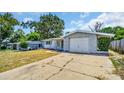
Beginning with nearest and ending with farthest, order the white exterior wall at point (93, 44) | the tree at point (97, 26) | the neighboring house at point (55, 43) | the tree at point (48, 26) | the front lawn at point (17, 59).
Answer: the front lawn at point (17, 59)
the white exterior wall at point (93, 44)
the neighboring house at point (55, 43)
the tree at point (97, 26)
the tree at point (48, 26)

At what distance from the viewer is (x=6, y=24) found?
4694 centimetres

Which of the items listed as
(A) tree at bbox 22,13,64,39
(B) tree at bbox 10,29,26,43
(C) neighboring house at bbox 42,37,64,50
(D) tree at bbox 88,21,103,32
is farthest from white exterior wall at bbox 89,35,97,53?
(B) tree at bbox 10,29,26,43

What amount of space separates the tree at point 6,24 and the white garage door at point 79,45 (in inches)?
1017

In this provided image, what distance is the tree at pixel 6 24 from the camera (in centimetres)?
4594

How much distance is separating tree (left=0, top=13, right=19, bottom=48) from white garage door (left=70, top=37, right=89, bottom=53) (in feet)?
84.8

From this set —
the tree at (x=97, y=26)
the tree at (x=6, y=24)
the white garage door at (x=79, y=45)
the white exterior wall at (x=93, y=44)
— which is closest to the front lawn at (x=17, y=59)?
the white garage door at (x=79, y=45)

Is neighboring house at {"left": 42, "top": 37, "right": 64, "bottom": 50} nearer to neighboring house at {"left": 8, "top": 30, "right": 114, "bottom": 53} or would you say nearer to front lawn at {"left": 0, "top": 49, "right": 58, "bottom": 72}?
neighboring house at {"left": 8, "top": 30, "right": 114, "bottom": 53}

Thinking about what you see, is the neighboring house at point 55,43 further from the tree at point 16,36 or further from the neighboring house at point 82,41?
→ the tree at point 16,36

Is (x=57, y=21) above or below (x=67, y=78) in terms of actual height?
above

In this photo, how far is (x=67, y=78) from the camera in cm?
880

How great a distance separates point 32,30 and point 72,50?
104ft

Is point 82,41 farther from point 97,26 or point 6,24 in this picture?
point 6,24
